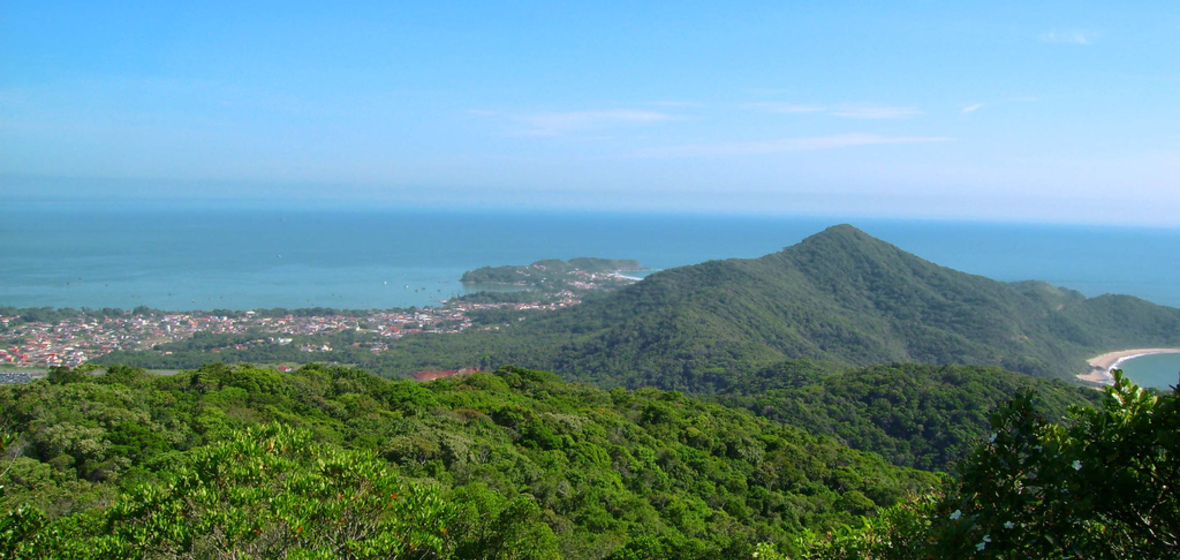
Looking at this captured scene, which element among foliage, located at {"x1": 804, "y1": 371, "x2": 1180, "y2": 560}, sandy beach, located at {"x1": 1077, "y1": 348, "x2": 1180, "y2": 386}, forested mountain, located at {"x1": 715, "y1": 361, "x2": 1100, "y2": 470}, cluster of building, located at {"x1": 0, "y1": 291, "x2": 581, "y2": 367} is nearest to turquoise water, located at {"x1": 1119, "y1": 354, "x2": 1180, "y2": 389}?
sandy beach, located at {"x1": 1077, "y1": 348, "x2": 1180, "y2": 386}

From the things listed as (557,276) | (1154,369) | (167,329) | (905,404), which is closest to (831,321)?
(1154,369)

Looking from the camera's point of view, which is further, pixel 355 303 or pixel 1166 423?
pixel 355 303

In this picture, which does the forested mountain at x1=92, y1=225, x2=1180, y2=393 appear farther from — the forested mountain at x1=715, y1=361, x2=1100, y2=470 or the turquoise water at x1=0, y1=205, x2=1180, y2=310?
the turquoise water at x1=0, y1=205, x2=1180, y2=310

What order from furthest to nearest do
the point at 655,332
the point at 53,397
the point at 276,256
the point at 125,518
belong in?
the point at 276,256
the point at 655,332
the point at 53,397
the point at 125,518

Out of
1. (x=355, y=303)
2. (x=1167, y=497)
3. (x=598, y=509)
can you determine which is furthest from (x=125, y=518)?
(x=355, y=303)

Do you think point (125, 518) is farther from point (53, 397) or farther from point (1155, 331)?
point (1155, 331)

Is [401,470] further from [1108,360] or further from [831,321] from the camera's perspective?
[1108,360]
